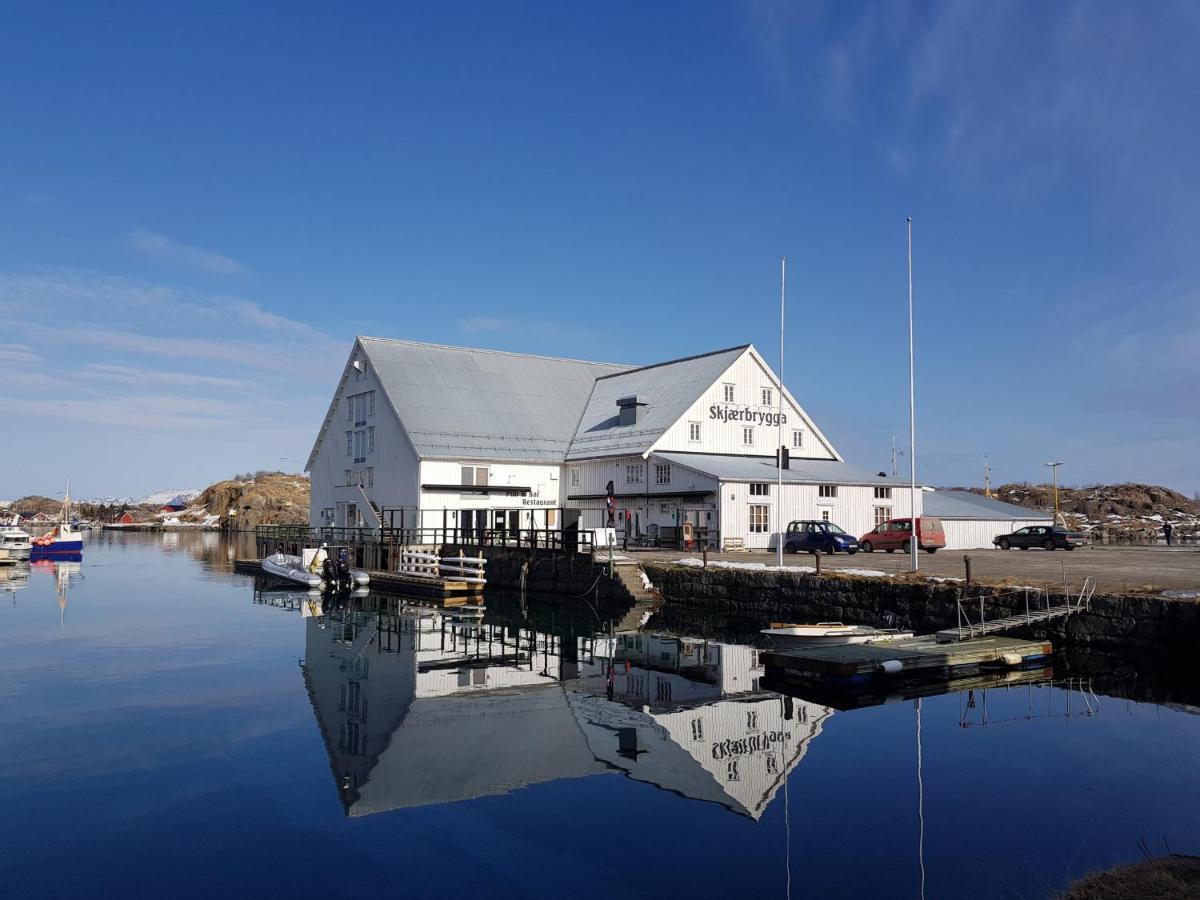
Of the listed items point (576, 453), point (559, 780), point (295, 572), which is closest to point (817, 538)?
point (576, 453)

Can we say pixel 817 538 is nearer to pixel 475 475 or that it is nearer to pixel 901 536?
pixel 901 536

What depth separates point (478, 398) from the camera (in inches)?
2148

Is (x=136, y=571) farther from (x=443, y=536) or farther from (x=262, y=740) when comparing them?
(x=262, y=740)

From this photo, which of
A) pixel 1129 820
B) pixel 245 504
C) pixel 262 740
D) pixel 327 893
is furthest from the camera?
pixel 245 504

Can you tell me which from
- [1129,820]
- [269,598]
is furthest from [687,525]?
[1129,820]

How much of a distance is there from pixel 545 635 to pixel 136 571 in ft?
123

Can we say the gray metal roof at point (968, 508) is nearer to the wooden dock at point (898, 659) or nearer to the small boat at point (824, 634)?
the small boat at point (824, 634)

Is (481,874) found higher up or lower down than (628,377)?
lower down

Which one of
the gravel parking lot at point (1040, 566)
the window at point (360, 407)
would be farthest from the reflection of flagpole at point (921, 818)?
the window at point (360, 407)

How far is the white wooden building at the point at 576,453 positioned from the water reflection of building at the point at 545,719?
18198 millimetres

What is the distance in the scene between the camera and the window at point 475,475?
49125mm

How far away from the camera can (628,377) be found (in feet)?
197

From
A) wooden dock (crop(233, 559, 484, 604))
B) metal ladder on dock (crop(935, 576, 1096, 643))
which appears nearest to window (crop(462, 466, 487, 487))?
wooden dock (crop(233, 559, 484, 604))

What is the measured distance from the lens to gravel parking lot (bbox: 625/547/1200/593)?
24.9m
